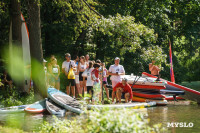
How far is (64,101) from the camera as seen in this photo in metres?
13.0

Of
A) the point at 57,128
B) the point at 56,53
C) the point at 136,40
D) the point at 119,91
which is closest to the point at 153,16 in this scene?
the point at 56,53

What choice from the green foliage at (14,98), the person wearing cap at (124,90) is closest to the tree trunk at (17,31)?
the green foliage at (14,98)

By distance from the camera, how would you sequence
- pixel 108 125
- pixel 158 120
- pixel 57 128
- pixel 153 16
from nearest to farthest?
pixel 108 125 < pixel 57 128 < pixel 158 120 < pixel 153 16

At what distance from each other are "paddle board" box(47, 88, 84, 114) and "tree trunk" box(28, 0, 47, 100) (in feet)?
2.65

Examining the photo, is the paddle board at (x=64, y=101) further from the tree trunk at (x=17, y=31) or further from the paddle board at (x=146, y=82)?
the paddle board at (x=146, y=82)

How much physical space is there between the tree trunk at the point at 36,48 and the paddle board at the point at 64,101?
0.81m

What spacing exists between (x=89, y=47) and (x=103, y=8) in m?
2.54

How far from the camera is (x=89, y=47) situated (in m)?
21.9

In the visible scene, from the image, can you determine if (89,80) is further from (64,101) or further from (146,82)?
(146,82)

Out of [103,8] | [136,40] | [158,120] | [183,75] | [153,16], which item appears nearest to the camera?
[158,120]

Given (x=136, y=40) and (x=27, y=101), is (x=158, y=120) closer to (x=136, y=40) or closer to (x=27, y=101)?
(x=136, y=40)

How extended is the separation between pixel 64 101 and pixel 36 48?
2.55 metres

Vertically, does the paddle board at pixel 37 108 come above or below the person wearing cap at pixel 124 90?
below

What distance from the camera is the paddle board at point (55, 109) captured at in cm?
1200
